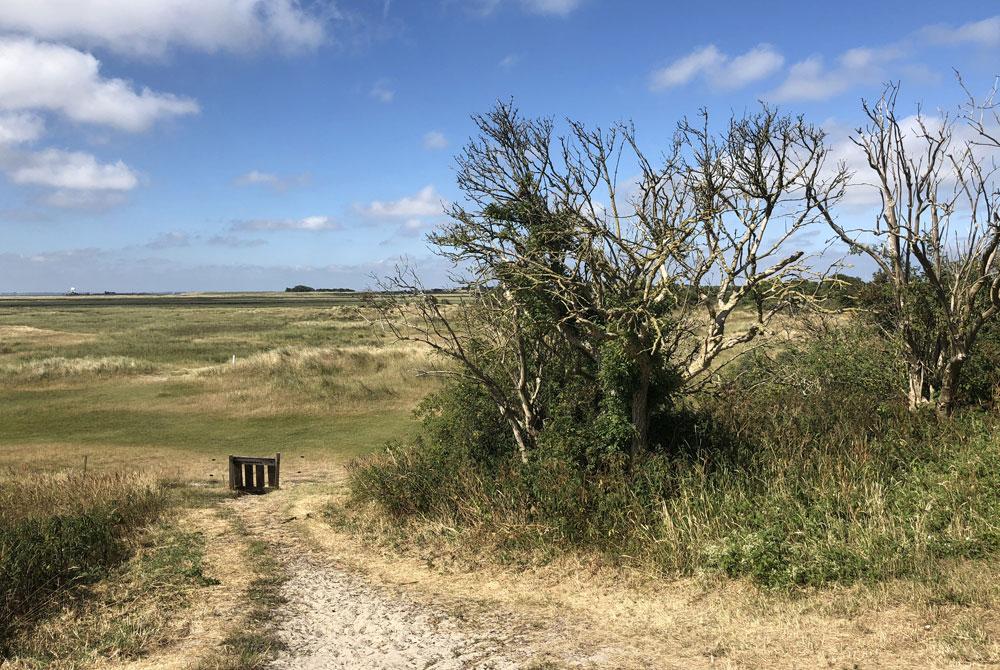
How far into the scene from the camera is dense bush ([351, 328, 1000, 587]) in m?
7.64

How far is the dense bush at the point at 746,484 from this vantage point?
7.64 meters

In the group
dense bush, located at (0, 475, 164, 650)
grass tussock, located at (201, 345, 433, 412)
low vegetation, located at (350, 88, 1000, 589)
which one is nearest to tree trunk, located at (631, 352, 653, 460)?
low vegetation, located at (350, 88, 1000, 589)

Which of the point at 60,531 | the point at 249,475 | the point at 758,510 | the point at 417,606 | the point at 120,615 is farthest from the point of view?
the point at 249,475

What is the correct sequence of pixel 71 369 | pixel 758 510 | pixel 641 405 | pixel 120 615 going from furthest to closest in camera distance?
1. pixel 71 369
2. pixel 641 405
3. pixel 758 510
4. pixel 120 615

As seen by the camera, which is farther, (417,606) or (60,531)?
(60,531)

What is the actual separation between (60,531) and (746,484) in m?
9.25

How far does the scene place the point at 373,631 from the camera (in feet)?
24.8

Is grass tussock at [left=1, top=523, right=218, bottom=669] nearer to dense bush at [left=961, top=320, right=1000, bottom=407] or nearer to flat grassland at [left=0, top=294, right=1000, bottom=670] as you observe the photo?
flat grassland at [left=0, top=294, right=1000, bottom=670]

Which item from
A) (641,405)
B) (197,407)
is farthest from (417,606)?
(197,407)

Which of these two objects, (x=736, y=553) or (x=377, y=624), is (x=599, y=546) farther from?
(x=377, y=624)

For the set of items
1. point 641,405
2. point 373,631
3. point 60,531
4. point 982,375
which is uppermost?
point 982,375

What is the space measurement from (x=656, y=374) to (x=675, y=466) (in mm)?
1403

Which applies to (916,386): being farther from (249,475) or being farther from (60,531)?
(249,475)

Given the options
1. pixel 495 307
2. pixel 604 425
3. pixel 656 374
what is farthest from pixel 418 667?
pixel 495 307
